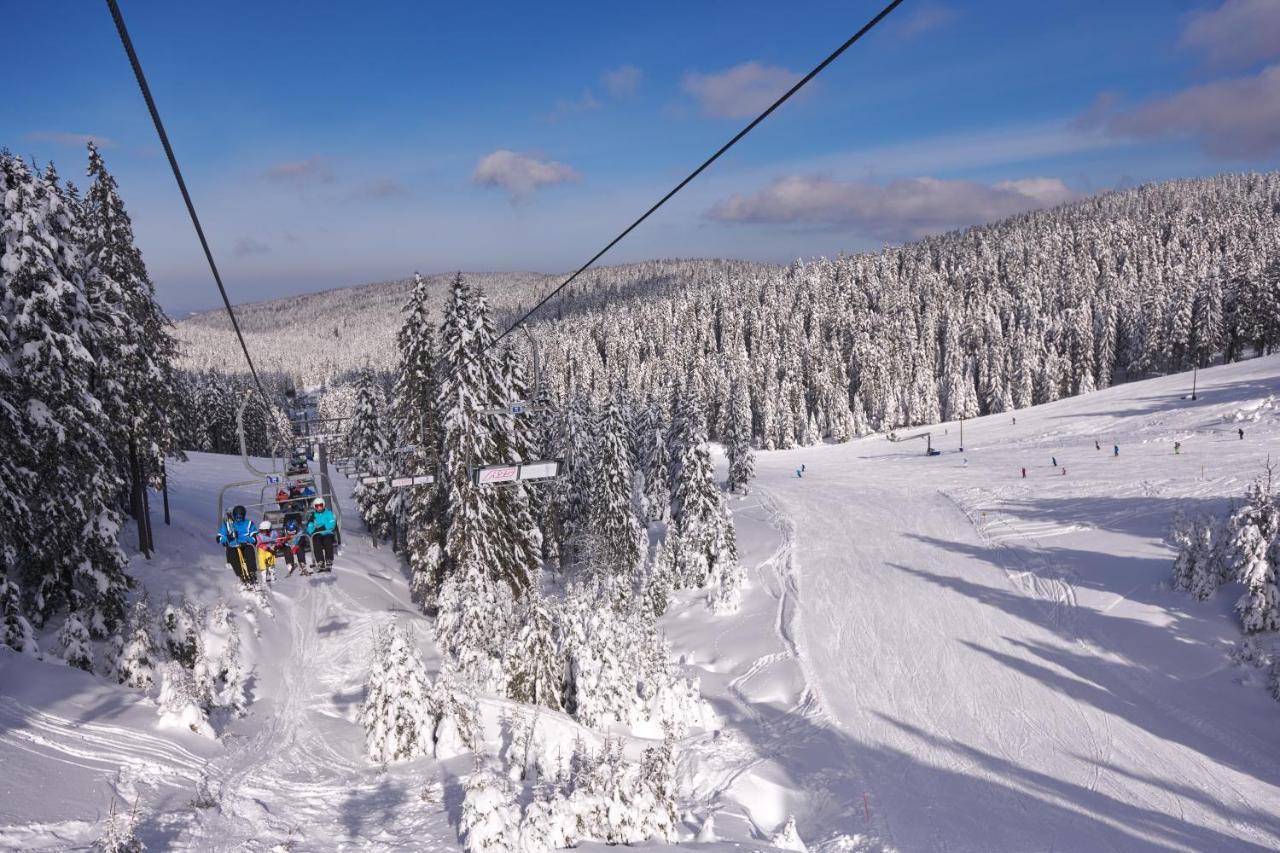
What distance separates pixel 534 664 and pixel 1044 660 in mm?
21903

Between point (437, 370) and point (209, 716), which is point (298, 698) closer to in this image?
point (209, 716)

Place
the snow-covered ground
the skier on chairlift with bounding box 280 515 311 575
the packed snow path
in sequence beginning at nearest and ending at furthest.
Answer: the snow-covered ground, the skier on chairlift with bounding box 280 515 311 575, the packed snow path

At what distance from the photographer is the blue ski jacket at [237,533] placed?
1665cm

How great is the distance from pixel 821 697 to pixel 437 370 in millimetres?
20865

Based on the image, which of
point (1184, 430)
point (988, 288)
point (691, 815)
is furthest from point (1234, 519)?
point (988, 288)

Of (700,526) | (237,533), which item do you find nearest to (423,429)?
(237,533)

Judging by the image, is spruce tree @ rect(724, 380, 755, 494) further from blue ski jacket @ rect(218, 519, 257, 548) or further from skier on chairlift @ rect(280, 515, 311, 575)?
blue ski jacket @ rect(218, 519, 257, 548)

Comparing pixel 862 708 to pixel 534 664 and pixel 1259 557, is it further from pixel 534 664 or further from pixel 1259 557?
pixel 1259 557

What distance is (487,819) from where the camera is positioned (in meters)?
11.3

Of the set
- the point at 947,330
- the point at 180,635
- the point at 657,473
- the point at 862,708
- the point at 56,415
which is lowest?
the point at 862,708

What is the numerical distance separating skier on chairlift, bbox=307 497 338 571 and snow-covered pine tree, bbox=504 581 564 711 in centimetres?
764

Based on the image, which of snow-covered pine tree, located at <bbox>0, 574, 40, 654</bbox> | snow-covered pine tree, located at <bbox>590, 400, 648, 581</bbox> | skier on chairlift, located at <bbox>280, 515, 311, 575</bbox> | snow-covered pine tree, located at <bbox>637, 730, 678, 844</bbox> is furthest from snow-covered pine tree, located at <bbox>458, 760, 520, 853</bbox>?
snow-covered pine tree, located at <bbox>590, 400, 648, 581</bbox>

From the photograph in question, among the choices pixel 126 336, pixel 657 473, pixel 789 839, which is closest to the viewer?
pixel 789 839

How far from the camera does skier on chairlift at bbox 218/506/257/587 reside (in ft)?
54.8
